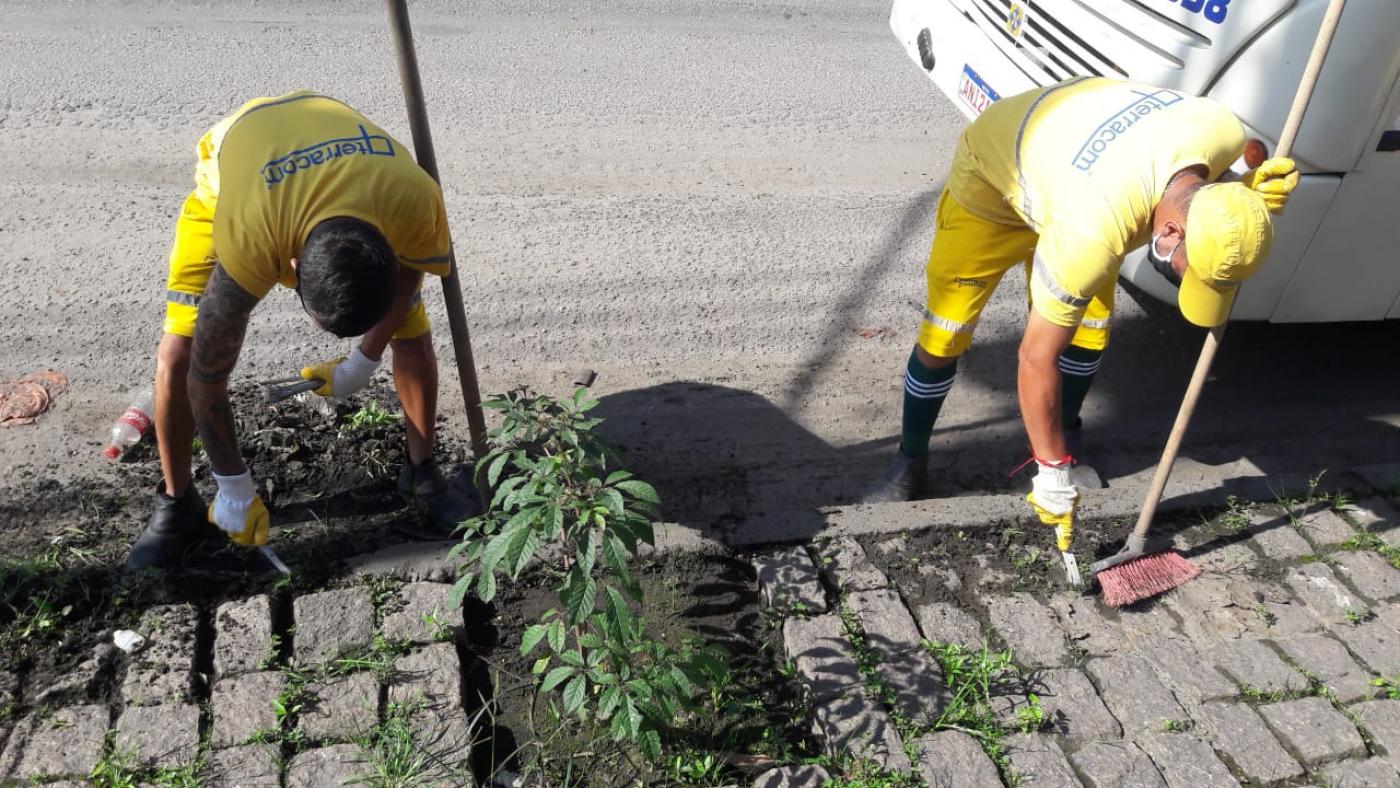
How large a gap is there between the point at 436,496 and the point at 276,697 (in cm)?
93

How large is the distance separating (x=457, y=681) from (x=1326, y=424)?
3.77 metres

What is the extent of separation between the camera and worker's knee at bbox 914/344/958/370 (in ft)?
12.6

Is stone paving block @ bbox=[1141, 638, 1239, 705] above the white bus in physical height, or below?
below

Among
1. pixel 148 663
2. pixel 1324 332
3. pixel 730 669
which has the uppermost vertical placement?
pixel 148 663

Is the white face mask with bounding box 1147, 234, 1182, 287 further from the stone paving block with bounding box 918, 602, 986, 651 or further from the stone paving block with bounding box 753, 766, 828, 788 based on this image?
the stone paving block with bounding box 753, 766, 828, 788

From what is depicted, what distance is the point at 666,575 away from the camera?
11.6 ft

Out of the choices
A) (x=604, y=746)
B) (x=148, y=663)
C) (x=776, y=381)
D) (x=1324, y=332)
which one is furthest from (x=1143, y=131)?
(x=148, y=663)

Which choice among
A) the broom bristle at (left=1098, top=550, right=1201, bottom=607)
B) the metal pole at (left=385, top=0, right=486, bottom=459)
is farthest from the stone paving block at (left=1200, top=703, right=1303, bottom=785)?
the metal pole at (left=385, top=0, right=486, bottom=459)

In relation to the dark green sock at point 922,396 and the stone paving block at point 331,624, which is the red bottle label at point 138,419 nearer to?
the stone paving block at point 331,624

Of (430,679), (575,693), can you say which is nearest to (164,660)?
(430,679)

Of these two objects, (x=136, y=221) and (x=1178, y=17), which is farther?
(x=136, y=221)

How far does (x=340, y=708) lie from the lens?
298 centimetres

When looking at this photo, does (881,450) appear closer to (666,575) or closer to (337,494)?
(666,575)

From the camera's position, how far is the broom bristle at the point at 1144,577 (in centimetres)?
Result: 353
